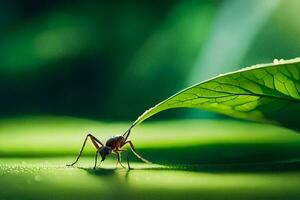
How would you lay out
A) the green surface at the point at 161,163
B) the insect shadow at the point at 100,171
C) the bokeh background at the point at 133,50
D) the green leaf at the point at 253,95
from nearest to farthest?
1. the green surface at the point at 161,163
2. the green leaf at the point at 253,95
3. the insect shadow at the point at 100,171
4. the bokeh background at the point at 133,50

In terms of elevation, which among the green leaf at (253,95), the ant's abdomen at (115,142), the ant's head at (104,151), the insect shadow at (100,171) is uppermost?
the green leaf at (253,95)

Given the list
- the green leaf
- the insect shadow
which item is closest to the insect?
the insect shadow

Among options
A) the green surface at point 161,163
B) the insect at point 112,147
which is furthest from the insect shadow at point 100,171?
the insect at point 112,147

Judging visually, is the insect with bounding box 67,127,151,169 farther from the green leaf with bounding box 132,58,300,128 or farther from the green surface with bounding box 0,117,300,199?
the green leaf with bounding box 132,58,300,128

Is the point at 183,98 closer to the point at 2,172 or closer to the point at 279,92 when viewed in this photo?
the point at 279,92

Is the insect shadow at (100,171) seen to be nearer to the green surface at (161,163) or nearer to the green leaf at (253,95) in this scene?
the green surface at (161,163)

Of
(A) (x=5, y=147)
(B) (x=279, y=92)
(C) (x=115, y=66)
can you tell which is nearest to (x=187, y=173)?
(B) (x=279, y=92)

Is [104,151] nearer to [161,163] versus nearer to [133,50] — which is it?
[161,163]

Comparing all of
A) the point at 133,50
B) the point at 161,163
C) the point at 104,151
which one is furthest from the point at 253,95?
the point at 133,50
